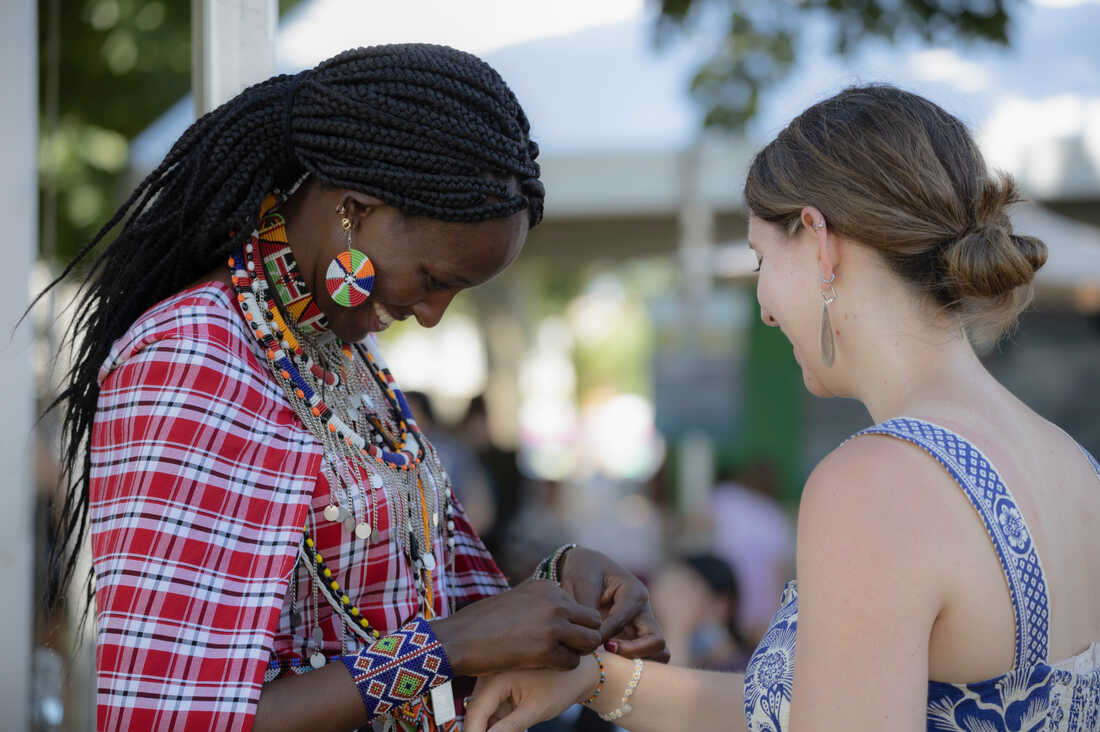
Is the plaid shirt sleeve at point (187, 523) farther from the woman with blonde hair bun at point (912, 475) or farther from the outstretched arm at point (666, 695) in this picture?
the outstretched arm at point (666, 695)

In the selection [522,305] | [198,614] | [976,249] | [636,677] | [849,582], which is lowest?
[522,305]

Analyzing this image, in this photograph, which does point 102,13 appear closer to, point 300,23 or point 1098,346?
point 300,23

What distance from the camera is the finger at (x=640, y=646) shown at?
2125 millimetres

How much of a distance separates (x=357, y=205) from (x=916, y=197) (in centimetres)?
91

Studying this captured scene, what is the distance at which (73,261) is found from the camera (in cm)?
200

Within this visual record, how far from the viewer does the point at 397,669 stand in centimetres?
159

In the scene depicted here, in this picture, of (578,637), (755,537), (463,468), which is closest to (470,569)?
(578,637)

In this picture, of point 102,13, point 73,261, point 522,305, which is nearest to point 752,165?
point 73,261

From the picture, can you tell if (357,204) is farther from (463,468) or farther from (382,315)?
(463,468)

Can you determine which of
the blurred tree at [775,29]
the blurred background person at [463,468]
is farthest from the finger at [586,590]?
the blurred tree at [775,29]

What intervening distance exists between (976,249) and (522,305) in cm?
1738

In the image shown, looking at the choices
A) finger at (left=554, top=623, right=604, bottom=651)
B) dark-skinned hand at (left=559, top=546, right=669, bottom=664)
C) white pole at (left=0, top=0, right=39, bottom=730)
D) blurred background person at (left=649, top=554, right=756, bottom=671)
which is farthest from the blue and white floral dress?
blurred background person at (left=649, top=554, right=756, bottom=671)

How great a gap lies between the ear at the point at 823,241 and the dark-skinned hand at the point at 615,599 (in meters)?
0.76

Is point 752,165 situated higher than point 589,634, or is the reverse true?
point 752,165
